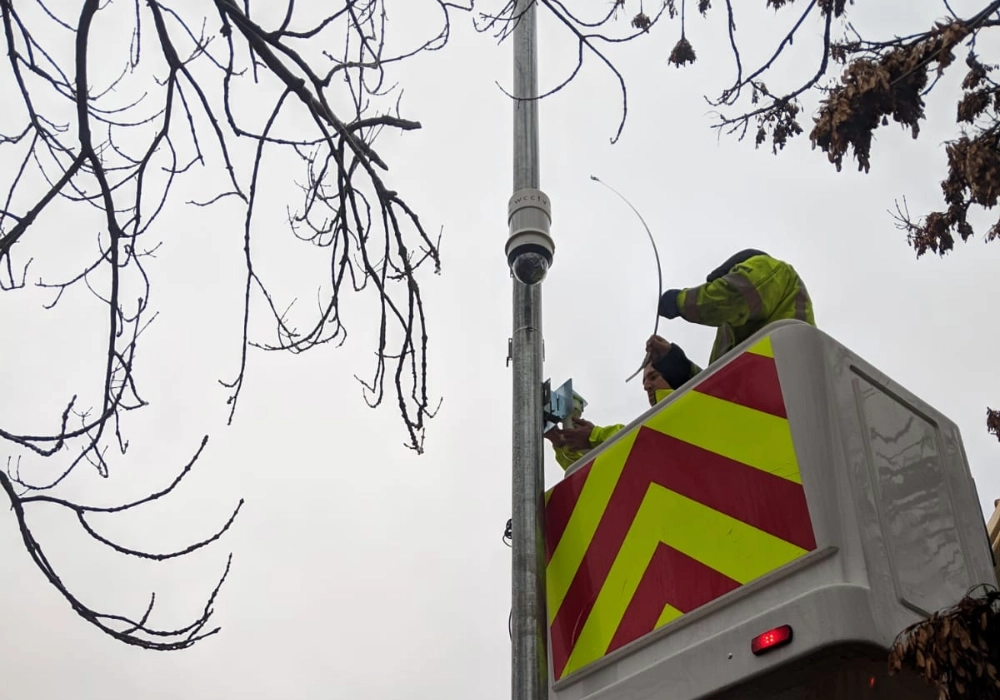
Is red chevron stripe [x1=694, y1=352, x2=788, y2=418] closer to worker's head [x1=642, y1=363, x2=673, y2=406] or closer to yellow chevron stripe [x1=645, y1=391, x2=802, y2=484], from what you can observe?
yellow chevron stripe [x1=645, y1=391, x2=802, y2=484]

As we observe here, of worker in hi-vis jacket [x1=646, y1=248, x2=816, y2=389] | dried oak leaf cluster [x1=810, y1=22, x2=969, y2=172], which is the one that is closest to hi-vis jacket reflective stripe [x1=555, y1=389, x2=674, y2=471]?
worker in hi-vis jacket [x1=646, y1=248, x2=816, y2=389]

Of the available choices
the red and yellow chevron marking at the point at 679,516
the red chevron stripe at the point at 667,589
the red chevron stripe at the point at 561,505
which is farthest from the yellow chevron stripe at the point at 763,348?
the red chevron stripe at the point at 561,505

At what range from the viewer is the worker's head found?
13.8 ft

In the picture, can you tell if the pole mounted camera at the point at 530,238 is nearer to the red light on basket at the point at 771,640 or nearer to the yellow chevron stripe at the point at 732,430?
the yellow chevron stripe at the point at 732,430

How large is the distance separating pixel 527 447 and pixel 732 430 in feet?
2.97

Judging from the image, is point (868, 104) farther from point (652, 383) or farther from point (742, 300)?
point (652, 383)

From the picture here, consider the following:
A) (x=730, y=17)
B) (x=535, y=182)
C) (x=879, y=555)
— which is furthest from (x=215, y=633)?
(x=730, y=17)

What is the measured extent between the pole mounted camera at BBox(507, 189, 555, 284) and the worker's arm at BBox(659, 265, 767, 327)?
60 cm

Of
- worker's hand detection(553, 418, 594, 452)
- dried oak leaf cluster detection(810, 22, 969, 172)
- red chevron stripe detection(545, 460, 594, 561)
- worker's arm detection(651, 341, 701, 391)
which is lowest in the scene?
red chevron stripe detection(545, 460, 594, 561)

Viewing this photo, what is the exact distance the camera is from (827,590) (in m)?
2.56

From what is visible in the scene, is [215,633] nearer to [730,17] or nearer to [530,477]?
[530,477]

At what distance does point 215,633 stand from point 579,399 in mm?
1696

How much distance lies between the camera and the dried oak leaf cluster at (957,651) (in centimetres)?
244

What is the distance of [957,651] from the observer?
2477mm
